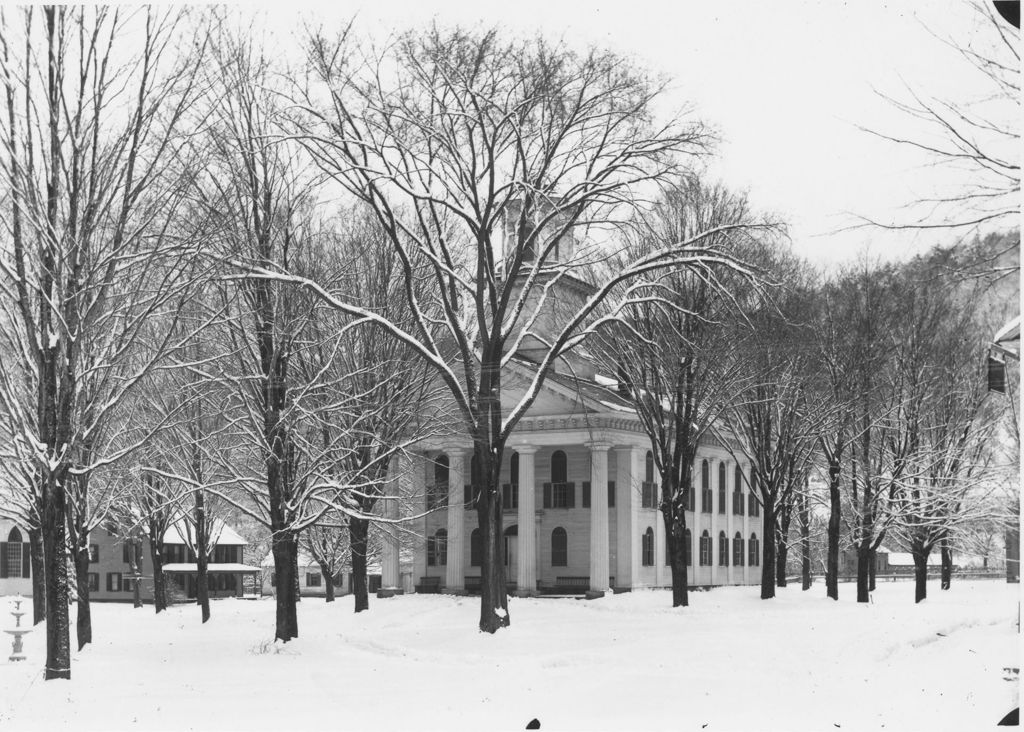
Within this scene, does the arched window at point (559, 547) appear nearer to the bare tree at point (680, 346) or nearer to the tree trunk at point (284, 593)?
the bare tree at point (680, 346)

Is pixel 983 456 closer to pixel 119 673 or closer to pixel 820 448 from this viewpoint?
pixel 820 448

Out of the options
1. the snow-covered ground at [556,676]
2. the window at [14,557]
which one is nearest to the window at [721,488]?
the snow-covered ground at [556,676]

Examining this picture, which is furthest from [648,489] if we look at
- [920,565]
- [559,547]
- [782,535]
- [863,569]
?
[920,565]

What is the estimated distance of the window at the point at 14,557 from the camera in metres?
70.4

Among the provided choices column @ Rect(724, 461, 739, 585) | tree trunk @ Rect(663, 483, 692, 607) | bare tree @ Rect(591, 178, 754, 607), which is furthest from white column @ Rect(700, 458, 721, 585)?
bare tree @ Rect(591, 178, 754, 607)

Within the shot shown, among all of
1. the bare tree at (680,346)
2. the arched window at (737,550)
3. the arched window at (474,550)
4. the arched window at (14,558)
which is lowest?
the arched window at (14,558)

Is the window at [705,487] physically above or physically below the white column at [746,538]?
above

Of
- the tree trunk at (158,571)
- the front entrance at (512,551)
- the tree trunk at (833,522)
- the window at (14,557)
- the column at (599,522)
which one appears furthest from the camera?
the window at (14,557)

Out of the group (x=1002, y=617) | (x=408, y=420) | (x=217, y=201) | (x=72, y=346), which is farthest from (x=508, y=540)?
(x=72, y=346)

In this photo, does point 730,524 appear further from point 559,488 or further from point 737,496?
point 559,488

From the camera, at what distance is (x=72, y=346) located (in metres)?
18.9

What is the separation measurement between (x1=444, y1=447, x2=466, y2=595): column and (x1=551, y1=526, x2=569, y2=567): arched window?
398cm

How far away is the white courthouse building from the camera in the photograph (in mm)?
49562

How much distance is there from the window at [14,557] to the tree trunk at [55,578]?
54731 millimetres
